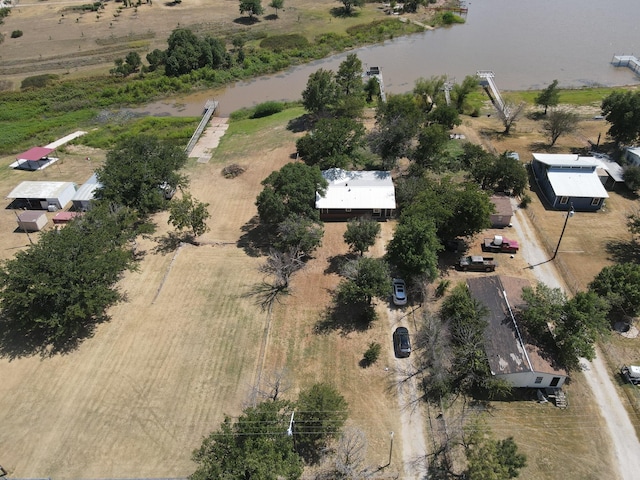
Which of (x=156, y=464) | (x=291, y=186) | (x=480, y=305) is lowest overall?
(x=156, y=464)

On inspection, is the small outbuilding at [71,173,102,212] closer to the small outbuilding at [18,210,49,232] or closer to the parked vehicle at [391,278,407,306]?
the small outbuilding at [18,210,49,232]

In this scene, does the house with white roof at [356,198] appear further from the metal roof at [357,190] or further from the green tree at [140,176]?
the green tree at [140,176]

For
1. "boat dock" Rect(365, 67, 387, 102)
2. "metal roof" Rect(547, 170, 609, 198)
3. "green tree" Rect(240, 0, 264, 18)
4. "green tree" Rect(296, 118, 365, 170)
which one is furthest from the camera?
"green tree" Rect(240, 0, 264, 18)

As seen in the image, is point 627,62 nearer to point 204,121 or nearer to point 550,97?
point 550,97

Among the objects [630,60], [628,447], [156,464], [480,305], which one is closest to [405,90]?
[630,60]

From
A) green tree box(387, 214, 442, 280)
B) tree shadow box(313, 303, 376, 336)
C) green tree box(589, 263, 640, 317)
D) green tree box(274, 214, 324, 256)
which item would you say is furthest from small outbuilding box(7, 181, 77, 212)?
green tree box(589, 263, 640, 317)

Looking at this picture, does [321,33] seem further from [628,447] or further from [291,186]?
[628,447]
